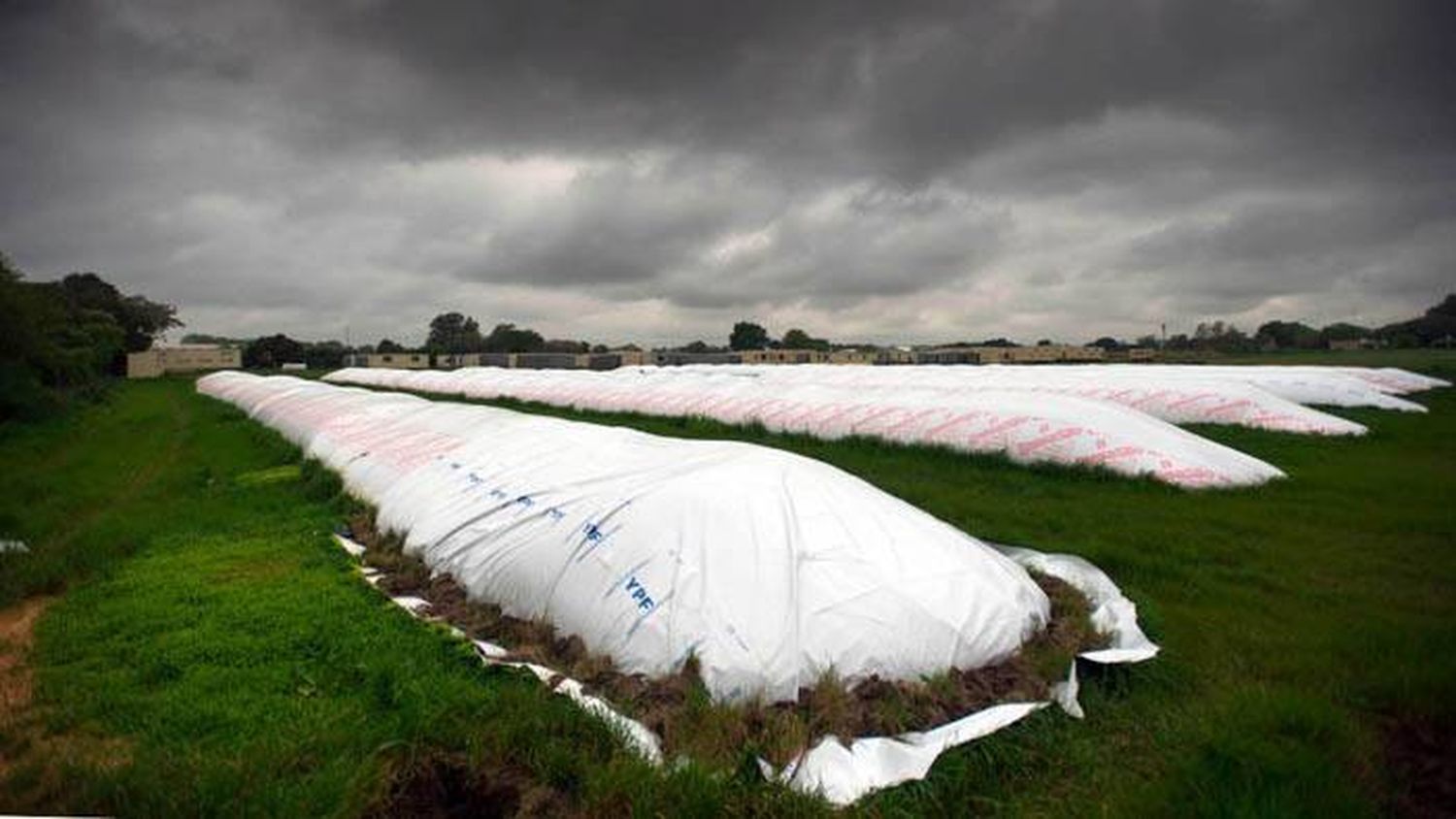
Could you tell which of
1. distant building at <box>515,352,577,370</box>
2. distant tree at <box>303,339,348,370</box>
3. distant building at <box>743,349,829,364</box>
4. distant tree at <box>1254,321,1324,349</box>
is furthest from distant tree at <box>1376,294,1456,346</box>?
distant tree at <box>303,339,348,370</box>

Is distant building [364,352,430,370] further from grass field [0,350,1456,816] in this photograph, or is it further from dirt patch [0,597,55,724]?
dirt patch [0,597,55,724]

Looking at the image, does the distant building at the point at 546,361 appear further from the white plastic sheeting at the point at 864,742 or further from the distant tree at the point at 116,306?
the white plastic sheeting at the point at 864,742

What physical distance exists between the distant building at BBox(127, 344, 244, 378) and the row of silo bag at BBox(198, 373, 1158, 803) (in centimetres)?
7755

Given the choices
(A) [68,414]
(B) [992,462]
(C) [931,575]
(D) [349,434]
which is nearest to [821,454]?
(B) [992,462]

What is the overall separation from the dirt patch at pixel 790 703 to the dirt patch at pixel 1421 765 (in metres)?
1.39

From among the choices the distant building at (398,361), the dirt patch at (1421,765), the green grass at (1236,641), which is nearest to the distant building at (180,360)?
the distant building at (398,361)

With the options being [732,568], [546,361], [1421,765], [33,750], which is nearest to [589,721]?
[732,568]

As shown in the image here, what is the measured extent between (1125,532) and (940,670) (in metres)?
4.66

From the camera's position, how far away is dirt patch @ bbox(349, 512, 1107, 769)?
3445mm

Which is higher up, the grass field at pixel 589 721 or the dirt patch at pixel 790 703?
the dirt patch at pixel 790 703

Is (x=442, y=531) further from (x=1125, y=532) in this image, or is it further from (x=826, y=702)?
(x=1125, y=532)

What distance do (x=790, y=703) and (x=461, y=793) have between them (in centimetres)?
156

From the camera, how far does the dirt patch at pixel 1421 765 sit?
127 inches

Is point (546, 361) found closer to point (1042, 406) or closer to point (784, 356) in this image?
point (784, 356)
